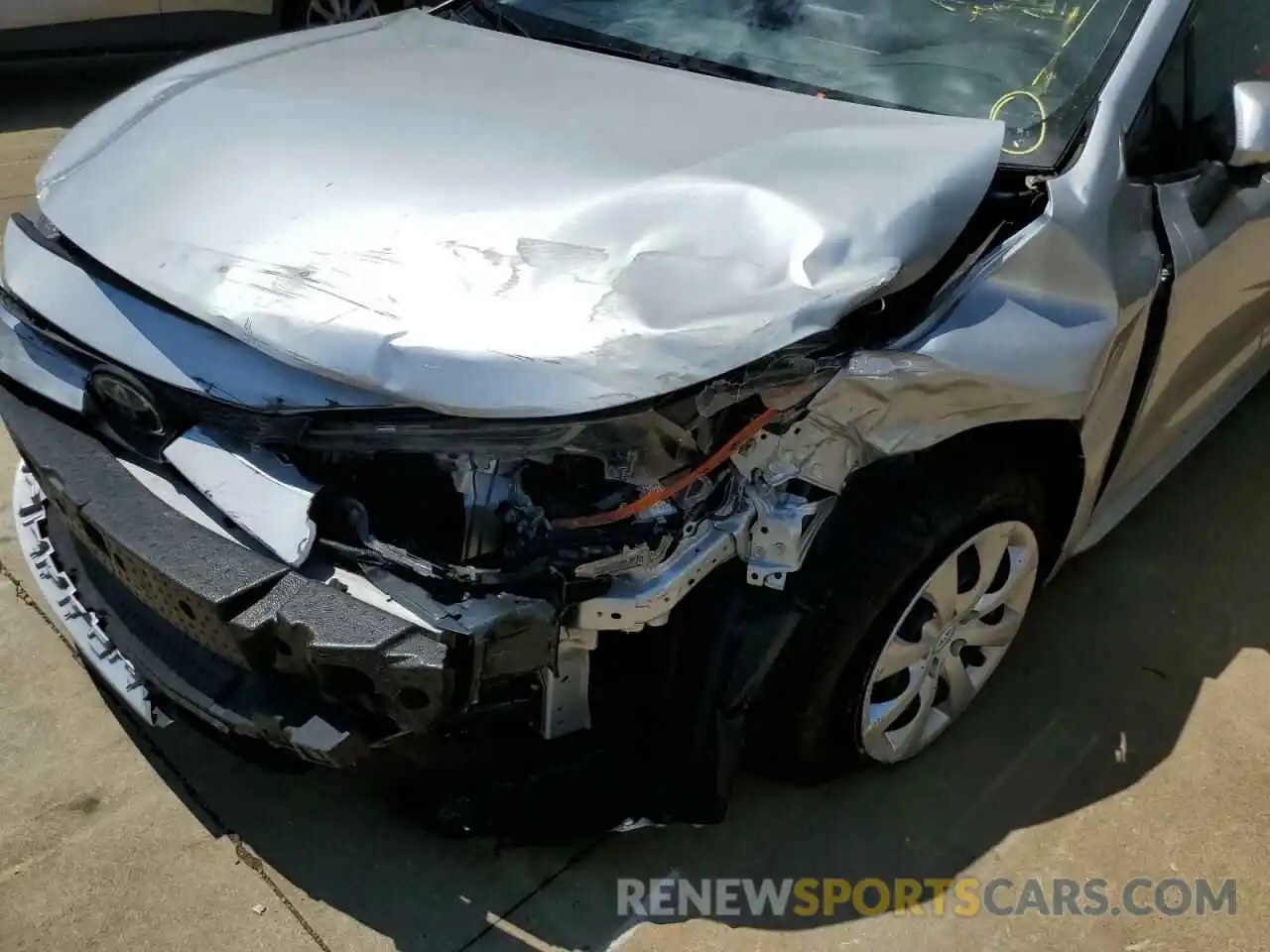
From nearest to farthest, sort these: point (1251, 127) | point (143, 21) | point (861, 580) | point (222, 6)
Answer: point (861, 580)
point (1251, 127)
point (143, 21)
point (222, 6)

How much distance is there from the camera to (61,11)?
558cm

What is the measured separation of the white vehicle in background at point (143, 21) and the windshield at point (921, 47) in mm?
3452

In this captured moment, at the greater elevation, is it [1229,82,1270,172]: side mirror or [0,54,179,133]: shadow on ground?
[1229,82,1270,172]: side mirror

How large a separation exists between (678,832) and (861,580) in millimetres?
684

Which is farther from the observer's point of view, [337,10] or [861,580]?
[337,10]

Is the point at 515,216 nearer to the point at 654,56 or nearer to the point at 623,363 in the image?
the point at 623,363

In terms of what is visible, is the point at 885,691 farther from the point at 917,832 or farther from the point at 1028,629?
the point at 1028,629

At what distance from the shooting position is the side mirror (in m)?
2.21

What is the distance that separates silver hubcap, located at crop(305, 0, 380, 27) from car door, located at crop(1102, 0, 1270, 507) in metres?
4.98

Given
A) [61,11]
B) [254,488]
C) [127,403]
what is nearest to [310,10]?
[61,11]

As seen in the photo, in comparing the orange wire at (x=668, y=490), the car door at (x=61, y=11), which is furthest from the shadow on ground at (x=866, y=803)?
the car door at (x=61, y=11)

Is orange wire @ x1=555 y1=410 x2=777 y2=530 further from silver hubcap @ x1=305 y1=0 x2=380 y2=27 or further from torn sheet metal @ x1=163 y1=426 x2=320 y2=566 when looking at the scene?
silver hubcap @ x1=305 y1=0 x2=380 y2=27

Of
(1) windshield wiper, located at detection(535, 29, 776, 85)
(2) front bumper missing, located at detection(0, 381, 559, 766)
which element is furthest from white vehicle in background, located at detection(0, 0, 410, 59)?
(2) front bumper missing, located at detection(0, 381, 559, 766)

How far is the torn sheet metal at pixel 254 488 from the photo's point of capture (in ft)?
5.61
